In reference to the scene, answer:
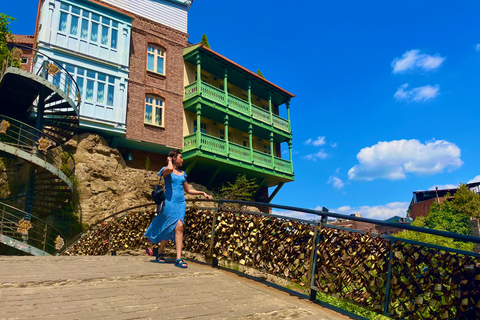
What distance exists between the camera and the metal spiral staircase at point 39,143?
13555mm

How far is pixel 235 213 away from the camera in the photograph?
257 inches

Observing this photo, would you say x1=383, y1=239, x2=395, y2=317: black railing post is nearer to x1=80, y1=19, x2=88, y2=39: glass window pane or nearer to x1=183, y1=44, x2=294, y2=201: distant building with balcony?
x1=183, y1=44, x2=294, y2=201: distant building with balcony

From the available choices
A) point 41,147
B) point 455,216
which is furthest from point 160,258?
point 455,216

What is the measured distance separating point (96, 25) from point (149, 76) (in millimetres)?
4041

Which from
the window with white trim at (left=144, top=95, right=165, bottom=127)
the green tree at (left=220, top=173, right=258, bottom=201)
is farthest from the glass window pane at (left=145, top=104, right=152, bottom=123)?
the green tree at (left=220, top=173, right=258, bottom=201)

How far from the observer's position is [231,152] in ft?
71.8

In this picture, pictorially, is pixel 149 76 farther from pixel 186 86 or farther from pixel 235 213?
pixel 235 213

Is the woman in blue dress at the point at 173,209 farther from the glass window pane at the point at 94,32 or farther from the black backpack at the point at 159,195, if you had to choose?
the glass window pane at the point at 94,32

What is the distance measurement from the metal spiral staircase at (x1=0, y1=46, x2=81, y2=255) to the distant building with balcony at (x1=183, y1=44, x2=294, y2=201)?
7177 mm

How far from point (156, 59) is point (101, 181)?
9023mm

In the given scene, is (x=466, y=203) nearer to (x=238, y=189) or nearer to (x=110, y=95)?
(x=238, y=189)

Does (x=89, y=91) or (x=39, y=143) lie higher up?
(x=89, y=91)

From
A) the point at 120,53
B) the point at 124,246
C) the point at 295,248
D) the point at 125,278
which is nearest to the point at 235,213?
the point at 295,248

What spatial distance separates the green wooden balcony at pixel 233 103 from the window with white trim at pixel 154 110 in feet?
6.16
